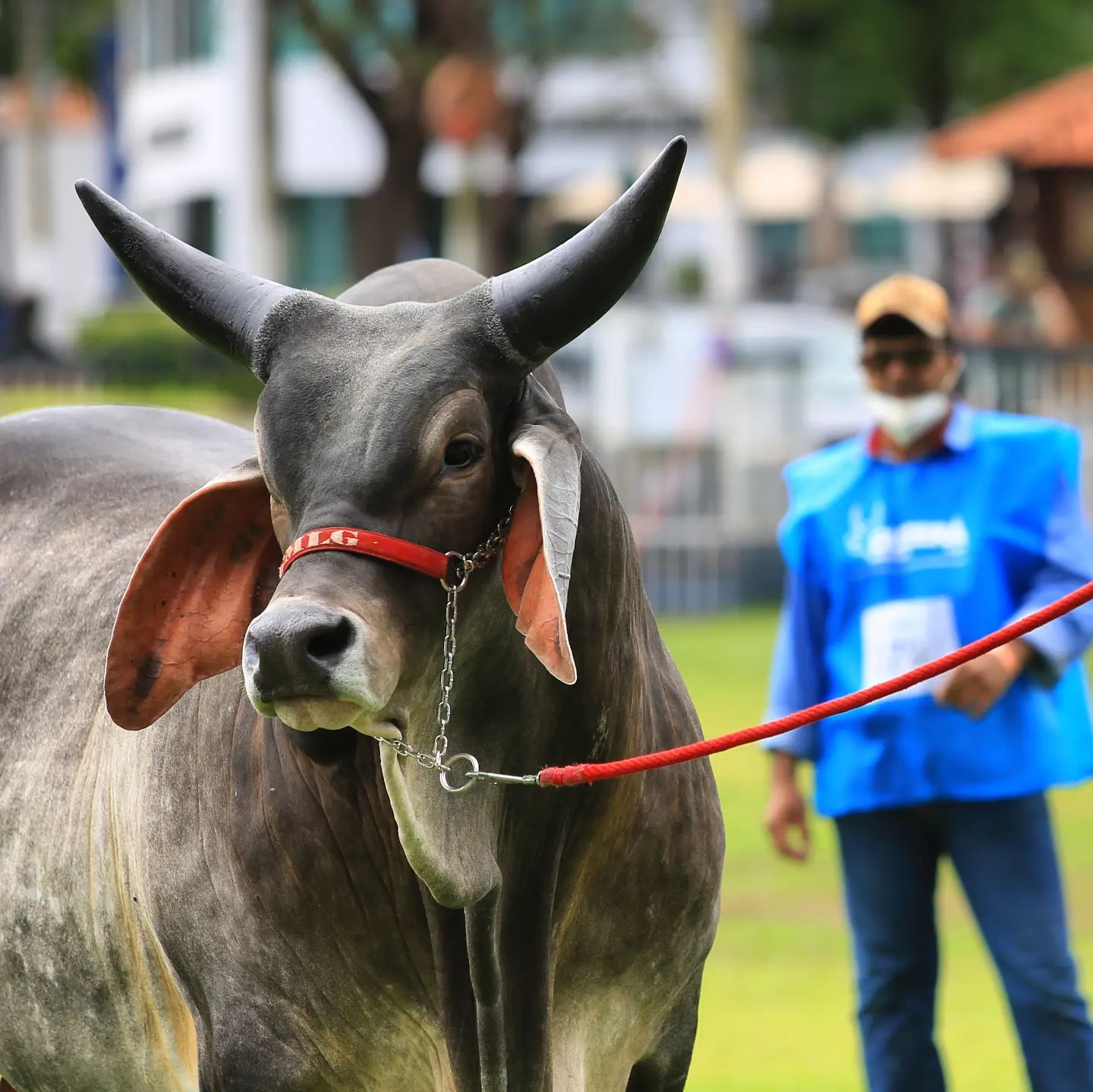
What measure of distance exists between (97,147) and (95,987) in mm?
48472

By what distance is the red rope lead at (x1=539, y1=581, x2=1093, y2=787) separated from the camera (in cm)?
355

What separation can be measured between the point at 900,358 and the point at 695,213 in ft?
98.7

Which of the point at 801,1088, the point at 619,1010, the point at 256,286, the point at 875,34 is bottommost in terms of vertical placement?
the point at 801,1088

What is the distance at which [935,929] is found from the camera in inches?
209

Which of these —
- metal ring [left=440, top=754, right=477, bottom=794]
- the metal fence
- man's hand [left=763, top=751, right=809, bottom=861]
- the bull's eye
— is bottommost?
man's hand [left=763, top=751, right=809, bottom=861]

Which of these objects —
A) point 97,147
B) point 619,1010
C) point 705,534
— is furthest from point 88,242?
point 619,1010

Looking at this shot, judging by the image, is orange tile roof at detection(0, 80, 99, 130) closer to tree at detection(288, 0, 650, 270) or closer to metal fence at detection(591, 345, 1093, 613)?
tree at detection(288, 0, 650, 270)

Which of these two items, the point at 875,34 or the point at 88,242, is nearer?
the point at 875,34

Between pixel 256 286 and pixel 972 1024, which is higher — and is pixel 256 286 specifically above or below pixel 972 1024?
above

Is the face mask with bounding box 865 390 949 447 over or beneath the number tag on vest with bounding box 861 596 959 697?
over

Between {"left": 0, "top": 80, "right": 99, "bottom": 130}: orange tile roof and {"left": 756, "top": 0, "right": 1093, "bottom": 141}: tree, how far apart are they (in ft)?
68.1

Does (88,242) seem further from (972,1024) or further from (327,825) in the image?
(327,825)

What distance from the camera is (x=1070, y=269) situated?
27.2 m

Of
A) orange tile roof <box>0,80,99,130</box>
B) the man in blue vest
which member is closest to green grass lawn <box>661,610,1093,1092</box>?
the man in blue vest
